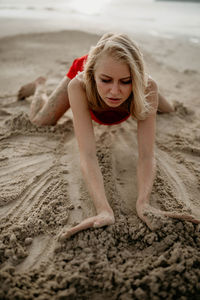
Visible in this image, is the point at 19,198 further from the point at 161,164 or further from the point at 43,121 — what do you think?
the point at 161,164

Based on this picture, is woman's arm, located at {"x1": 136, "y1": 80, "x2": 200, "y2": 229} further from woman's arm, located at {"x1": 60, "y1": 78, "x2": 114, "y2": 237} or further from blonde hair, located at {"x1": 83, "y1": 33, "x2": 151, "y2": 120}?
woman's arm, located at {"x1": 60, "y1": 78, "x2": 114, "y2": 237}

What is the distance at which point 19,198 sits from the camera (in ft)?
6.82

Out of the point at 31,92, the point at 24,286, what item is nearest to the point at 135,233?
the point at 24,286

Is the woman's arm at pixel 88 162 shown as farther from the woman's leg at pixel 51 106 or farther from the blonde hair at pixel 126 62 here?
the woman's leg at pixel 51 106

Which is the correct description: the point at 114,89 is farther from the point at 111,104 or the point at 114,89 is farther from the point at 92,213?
the point at 92,213

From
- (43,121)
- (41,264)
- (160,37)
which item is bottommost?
(41,264)

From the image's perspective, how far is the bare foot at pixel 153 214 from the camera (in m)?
1.77

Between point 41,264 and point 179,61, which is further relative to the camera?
point 179,61

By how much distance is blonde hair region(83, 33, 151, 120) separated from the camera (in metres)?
1.85

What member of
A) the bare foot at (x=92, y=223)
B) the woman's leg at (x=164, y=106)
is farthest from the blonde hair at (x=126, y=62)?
the woman's leg at (x=164, y=106)

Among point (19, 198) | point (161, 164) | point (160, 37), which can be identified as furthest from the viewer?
point (160, 37)

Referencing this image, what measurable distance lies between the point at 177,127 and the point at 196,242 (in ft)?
5.57

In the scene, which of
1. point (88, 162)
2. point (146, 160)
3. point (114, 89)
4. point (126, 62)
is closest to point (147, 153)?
point (146, 160)

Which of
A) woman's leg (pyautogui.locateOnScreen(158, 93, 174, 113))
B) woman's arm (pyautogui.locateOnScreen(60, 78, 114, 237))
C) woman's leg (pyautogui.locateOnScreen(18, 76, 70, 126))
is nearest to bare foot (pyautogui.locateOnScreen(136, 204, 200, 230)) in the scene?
woman's arm (pyautogui.locateOnScreen(60, 78, 114, 237))
